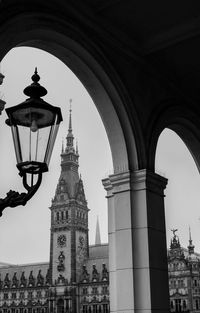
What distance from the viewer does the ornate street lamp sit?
3.00 metres

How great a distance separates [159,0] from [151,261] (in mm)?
2574

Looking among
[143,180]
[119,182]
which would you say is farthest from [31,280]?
[143,180]

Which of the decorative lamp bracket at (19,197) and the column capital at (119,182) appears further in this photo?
the column capital at (119,182)

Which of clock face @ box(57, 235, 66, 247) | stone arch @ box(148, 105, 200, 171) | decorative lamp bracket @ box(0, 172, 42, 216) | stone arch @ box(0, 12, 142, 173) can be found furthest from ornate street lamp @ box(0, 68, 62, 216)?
clock face @ box(57, 235, 66, 247)

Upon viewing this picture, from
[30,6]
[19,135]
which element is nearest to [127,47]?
[30,6]

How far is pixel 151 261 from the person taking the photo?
17.3ft

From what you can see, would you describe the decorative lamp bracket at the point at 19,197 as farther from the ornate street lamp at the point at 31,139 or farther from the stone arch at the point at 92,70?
the stone arch at the point at 92,70

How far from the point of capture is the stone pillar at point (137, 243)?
16.9 feet

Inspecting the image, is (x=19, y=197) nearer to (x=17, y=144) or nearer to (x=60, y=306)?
(x=17, y=144)

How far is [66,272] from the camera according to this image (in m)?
74.8

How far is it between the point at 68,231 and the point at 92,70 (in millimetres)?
74042

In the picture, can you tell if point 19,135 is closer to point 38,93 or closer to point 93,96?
point 38,93

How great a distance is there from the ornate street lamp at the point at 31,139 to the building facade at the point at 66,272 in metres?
69.1

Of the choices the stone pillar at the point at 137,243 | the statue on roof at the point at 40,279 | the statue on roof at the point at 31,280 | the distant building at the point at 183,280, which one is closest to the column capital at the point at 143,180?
the stone pillar at the point at 137,243
